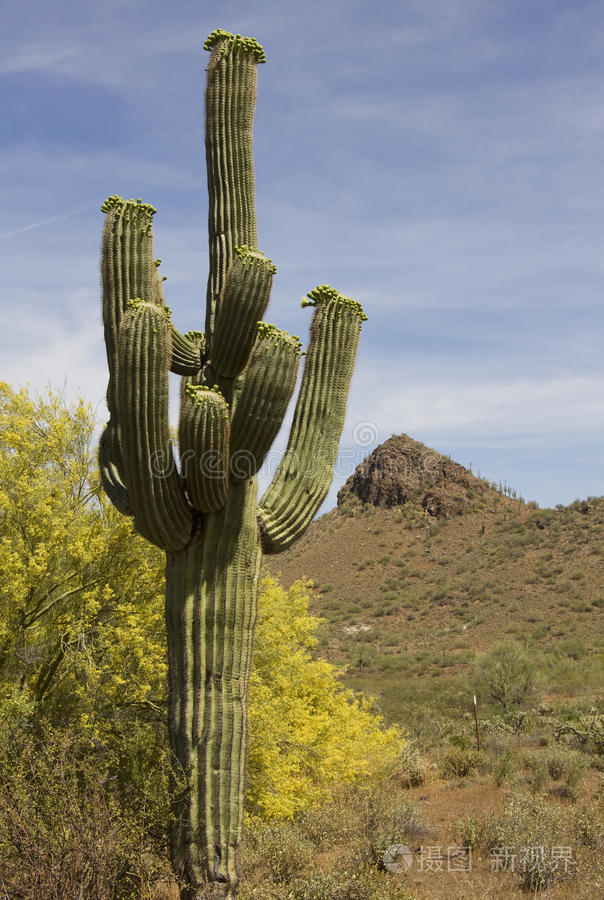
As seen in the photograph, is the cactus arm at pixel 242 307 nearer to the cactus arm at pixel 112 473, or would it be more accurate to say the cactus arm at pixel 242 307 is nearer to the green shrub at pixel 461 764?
the cactus arm at pixel 112 473

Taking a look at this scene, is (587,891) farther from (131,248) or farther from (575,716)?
(575,716)

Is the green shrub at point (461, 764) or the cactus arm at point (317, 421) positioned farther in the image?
the green shrub at point (461, 764)

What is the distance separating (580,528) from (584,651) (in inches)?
555

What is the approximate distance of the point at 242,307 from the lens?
5.35m

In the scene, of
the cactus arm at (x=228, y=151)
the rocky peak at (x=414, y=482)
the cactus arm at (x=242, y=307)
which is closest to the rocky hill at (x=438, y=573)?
the rocky peak at (x=414, y=482)

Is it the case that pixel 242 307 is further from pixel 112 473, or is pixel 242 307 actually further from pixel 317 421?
pixel 112 473

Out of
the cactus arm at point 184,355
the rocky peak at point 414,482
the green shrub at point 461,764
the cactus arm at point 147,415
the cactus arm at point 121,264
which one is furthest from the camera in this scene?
the rocky peak at point 414,482

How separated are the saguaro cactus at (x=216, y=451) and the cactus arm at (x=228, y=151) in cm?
2

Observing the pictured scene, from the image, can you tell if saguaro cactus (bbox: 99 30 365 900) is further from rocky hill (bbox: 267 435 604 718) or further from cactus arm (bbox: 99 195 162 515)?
rocky hill (bbox: 267 435 604 718)

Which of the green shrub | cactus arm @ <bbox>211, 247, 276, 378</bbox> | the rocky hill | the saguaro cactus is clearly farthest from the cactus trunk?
the rocky hill

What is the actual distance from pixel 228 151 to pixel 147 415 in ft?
8.71

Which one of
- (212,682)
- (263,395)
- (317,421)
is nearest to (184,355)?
(263,395)

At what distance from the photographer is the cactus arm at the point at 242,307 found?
5336mm

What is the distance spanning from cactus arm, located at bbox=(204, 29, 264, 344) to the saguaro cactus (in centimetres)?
2
